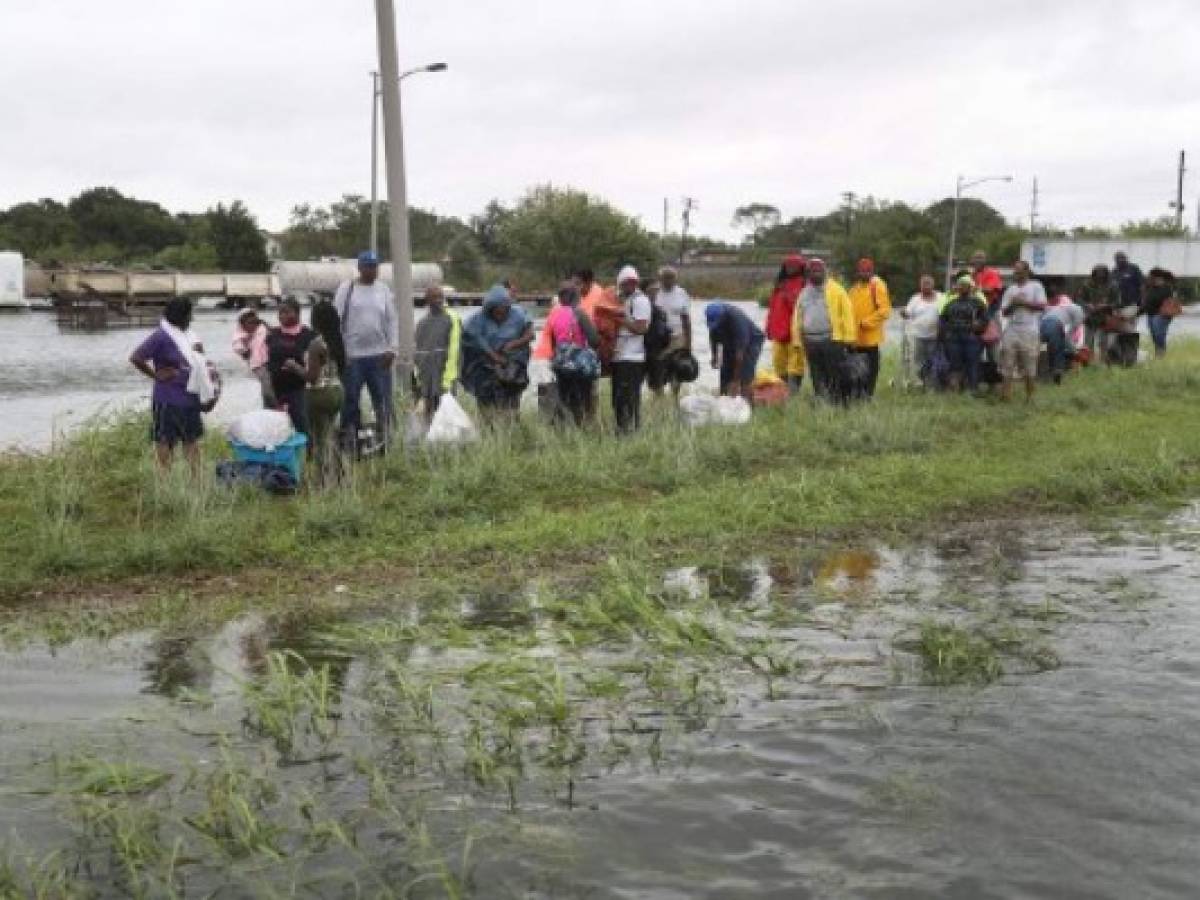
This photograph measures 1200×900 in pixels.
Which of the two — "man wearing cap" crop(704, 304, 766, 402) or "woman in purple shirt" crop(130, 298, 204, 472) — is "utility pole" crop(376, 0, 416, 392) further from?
"man wearing cap" crop(704, 304, 766, 402)

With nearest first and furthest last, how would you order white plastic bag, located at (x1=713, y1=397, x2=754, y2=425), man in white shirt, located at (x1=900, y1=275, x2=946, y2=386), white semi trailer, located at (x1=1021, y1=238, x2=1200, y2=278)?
white plastic bag, located at (x1=713, y1=397, x2=754, y2=425)
man in white shirt, located at (x1=900, y1=275, x2=946, y2=386)
white semi trailer, located at (x1=1021, y1=238, x2=1200, y2=278)

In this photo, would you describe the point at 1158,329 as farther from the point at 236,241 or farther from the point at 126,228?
the point at 126,228

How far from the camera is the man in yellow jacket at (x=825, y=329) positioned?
1509 cm

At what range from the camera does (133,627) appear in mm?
7258

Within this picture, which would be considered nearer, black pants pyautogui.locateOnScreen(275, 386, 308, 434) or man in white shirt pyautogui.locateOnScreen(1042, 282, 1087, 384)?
black pants pyautogui.locateOnScreen(275, 386, 308, 434)

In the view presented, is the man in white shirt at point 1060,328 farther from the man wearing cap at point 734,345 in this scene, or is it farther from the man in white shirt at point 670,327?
the man in white shirt at point 670,327

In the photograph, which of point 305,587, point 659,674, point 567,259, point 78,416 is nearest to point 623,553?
point 305,587

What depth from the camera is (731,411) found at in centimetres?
1433

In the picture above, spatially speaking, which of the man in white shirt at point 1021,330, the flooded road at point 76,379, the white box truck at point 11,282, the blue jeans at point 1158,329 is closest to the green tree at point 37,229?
the white box truck at point 11,282

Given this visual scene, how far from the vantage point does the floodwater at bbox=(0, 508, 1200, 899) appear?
434 centimetres

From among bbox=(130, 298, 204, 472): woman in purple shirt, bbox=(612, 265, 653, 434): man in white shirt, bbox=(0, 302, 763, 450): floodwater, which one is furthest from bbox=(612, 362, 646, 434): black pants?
bbox=(130, 298, 204, 472): woman in purple shirt

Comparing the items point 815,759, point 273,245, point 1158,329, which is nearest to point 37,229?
point 273,245

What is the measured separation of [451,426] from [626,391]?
2.46 metres

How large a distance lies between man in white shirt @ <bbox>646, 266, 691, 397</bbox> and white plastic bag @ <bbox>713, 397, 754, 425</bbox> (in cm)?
86
